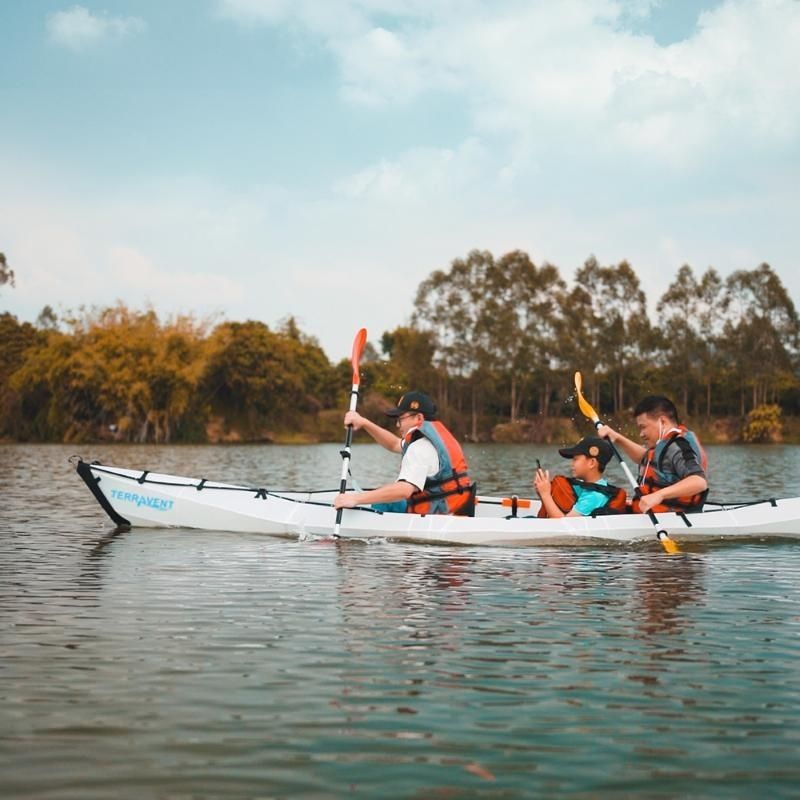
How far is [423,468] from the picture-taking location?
1077cm

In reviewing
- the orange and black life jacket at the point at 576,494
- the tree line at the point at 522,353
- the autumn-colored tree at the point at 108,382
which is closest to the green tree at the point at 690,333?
the tree line at the point at 522,353

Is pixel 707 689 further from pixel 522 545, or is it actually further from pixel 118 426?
pixel 118 426

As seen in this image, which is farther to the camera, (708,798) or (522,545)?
(522,545)

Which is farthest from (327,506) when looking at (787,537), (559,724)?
(559,724)

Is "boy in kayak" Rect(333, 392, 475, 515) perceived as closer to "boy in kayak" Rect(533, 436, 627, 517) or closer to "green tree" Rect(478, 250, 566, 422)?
"boy in kayak" Rect(533, 436, 627, 517)

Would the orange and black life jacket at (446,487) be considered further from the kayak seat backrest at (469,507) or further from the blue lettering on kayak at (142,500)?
the blue lettering on kayak at (142,500)

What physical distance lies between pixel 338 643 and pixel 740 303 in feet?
211

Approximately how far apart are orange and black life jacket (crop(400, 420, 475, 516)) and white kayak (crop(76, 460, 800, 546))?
0.61ft

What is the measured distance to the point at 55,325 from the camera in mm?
58312

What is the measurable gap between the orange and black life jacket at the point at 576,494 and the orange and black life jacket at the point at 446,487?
0.86m

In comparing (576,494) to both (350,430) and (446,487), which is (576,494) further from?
(350,430)

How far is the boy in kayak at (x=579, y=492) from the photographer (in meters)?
10.9

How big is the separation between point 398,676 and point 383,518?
5907 mm

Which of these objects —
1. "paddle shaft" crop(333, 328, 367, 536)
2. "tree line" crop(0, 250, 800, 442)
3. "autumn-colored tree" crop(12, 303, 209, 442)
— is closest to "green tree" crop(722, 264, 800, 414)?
"tree line" crop(0, 250, 800, 442)
